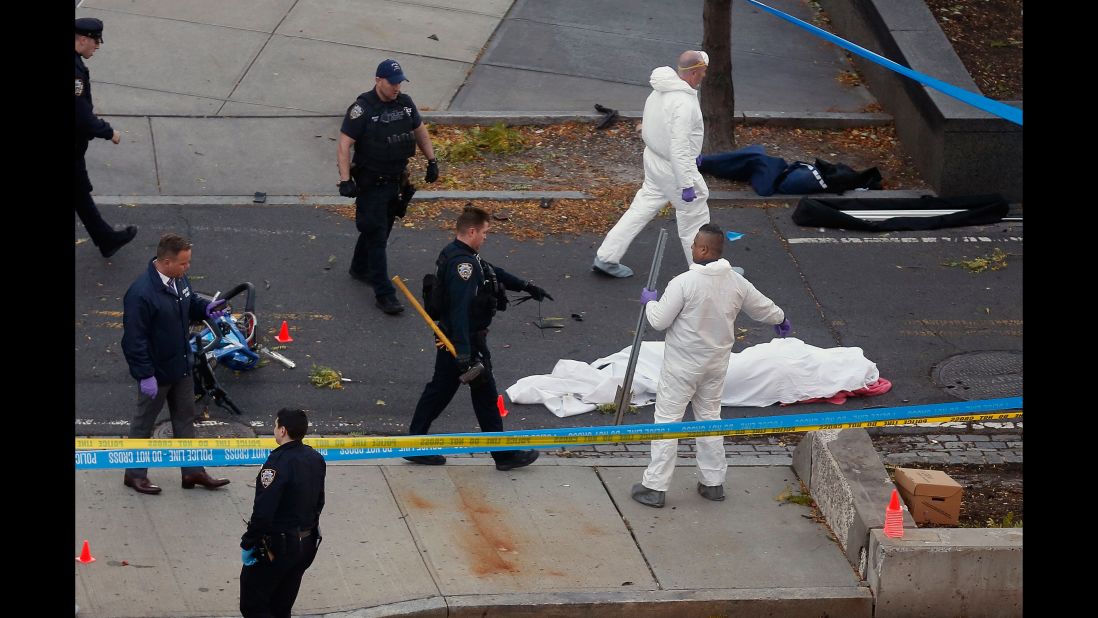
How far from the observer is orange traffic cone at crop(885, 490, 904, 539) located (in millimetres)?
6703

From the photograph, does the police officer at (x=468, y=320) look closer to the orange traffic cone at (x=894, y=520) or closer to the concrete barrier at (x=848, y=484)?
the concrete barrier at (x=848, y=484)

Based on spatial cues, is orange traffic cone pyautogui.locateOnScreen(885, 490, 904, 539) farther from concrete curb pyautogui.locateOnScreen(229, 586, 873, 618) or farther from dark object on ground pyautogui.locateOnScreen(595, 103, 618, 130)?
dark object on ground pyautogui.locateOnScreen(595, 103, 618, 130)

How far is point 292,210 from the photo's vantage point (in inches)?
450

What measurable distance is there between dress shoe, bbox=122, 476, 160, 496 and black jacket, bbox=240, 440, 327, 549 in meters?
1.87

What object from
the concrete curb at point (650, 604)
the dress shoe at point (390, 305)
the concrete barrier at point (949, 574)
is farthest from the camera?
the dress shoe at point (390, 305)

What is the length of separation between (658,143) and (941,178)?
3.63 metres

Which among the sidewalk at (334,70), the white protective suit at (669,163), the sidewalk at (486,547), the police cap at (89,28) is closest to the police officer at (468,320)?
the sidewalk at (486,547)

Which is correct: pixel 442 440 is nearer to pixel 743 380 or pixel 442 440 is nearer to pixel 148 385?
pixel 148 385

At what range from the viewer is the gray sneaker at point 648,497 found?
7621mm

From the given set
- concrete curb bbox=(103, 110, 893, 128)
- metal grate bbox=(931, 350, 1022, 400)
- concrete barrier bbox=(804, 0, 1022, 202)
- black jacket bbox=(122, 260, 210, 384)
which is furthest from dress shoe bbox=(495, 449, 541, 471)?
concrete barrier bbox=(804, 0, 1022, 202)

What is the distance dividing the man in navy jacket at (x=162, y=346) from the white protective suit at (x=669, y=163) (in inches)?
161

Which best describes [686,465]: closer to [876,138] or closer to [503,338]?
[503,338]

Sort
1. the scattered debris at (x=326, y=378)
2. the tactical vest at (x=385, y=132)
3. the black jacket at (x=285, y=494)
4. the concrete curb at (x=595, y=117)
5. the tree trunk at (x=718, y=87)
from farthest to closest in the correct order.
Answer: the concrete curb at (x=595, y=117)
the tree trunk at (x=718, y=87)
the tactical vest at (x=385, y=132)
the scattered debris at (x=326, y=378)
the black jacket at (x=285, y=494)
